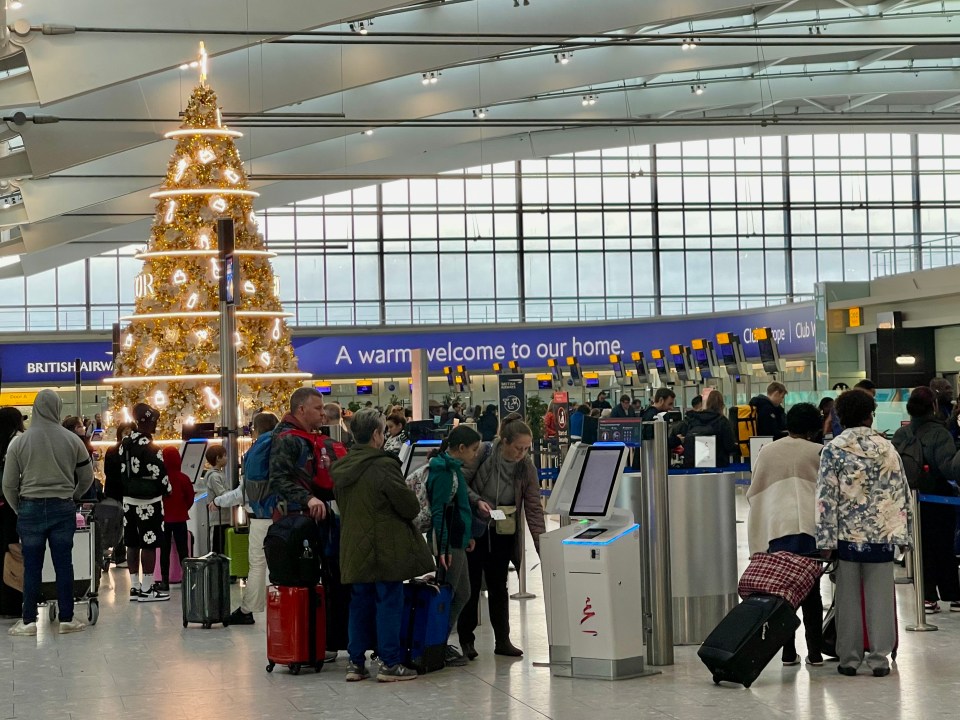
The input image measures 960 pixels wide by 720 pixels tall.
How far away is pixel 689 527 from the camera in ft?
25.0

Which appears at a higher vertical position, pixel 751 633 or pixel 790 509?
pixel 790 509

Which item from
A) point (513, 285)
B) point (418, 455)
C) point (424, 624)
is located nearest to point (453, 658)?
point (424, 624)

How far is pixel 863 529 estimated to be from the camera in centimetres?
646

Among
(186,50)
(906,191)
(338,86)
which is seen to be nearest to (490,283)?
(906,191)

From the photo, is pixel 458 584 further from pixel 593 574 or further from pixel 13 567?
pixel 13 567

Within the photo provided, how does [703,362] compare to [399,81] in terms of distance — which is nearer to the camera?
[399,81]

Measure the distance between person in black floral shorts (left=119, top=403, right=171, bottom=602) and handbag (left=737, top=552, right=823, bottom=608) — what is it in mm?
4904

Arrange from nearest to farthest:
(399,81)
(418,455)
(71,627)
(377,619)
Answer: (377,619) < (418,455) < (71,627) < (399,81)

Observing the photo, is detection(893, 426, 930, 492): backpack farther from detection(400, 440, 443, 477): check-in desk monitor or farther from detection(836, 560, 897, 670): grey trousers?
detection(400, 440, 443, 477): check-in desk monitor

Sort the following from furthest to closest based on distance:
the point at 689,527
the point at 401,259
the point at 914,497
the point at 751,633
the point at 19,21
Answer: the point at 401,259
the point at 19,21
the point at 914,497
the point at 689,527
the point at 751,633

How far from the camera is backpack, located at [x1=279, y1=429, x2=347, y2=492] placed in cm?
732

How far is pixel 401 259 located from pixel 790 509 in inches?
1371

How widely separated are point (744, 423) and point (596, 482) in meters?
10.0

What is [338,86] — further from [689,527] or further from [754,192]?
[754,192]
